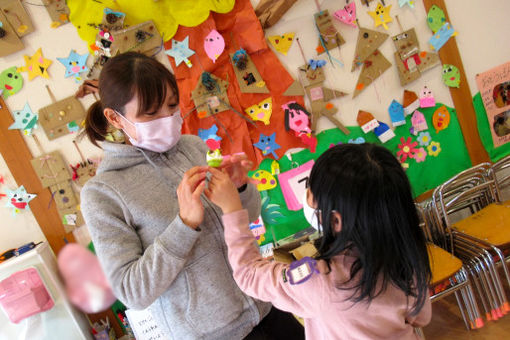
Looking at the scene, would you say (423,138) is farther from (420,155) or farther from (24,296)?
(24,296)

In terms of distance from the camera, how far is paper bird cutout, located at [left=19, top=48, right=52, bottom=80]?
5.55 ft

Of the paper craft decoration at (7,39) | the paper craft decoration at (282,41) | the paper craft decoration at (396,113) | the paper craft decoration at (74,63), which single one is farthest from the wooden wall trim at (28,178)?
the paper craft decoration at (396,113)

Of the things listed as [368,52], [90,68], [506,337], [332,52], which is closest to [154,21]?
[90,68]

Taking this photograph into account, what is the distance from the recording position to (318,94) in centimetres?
198

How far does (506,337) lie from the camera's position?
169 cm

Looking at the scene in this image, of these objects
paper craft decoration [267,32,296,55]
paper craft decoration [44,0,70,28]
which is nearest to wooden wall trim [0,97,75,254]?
paper craft decoration [44,0,70,28]

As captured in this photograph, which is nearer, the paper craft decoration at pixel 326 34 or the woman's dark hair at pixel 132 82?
the woman's dark hair at pixel 132 82

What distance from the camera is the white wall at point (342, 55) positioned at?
1.70 m

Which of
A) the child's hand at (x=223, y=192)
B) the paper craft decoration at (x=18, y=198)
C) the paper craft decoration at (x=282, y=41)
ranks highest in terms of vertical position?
the paper craft decoration at (x=282, y=41)

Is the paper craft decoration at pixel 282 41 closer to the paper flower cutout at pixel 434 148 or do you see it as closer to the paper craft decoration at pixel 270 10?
the paper craft decoration at pixel 270 10

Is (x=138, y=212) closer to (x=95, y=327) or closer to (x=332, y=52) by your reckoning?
(x=95, y=327)

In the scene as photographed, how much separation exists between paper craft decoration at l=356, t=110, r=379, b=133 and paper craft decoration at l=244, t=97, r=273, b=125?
61 cm

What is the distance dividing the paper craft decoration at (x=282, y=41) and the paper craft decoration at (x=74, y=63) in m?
1.05

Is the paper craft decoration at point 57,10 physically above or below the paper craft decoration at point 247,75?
above
